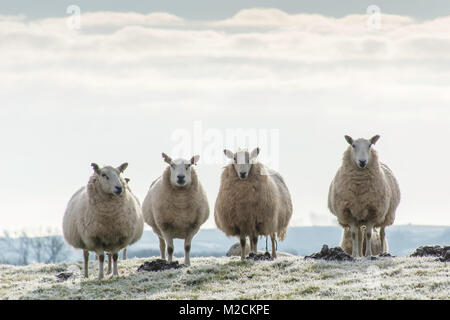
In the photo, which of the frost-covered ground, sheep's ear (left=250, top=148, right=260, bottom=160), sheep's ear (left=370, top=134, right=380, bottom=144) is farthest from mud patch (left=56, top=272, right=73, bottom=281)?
sheep's ear (left=370, top=134, right=380, bottom=144)

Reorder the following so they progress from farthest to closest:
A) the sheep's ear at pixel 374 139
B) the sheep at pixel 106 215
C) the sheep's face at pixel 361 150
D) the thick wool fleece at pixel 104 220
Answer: the sheep's ear at pixel 374 139 < the sheep's face at pixel 361 150 < the thick wool fleece at pixel 104 220 < the sheep at pixel 106 215

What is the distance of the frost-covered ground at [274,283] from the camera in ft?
60.0

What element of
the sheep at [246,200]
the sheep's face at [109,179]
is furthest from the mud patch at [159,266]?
the sheep's face at [109,179]

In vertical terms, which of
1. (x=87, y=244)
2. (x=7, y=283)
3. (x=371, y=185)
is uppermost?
(x=371, y=185)

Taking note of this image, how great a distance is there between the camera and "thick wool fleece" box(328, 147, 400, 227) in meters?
23.8

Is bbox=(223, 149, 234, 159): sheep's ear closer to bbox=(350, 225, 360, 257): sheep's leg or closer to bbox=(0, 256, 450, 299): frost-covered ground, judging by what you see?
bbox=(0, 256, 450, 299): frost-covered ground

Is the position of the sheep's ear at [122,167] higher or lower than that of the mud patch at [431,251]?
higher

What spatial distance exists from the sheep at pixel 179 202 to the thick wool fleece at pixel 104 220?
4.37 ft

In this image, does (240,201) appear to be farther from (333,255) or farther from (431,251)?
(431,251)

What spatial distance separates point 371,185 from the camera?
23.8 metres

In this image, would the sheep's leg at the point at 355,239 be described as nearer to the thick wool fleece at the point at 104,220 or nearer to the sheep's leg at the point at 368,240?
the sheep's leg at the point at 368,240
